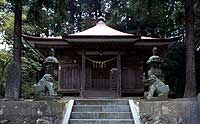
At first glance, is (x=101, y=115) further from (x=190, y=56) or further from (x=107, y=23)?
(x=107, y=23)

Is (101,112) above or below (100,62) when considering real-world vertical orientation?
below

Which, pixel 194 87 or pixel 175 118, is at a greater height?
pixel 194 87

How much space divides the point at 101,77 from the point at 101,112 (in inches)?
264

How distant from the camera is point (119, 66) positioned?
16453 mm

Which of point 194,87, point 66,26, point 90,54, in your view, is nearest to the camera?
point 194,87

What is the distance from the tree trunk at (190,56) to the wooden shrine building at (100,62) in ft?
10.4

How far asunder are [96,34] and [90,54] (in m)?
1.63

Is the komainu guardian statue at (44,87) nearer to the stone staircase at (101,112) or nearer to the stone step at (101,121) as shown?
the stone staircase at (101,112)

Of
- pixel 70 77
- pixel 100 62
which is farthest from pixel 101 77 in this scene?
pixel 70 77

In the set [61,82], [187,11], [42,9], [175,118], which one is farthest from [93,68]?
[175,118]

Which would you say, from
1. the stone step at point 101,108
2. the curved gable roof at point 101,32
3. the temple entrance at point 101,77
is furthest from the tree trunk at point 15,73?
the temple entrance at point 101,77

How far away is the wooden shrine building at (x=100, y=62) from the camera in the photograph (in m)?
16.7

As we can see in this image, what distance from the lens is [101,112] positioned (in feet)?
36.5

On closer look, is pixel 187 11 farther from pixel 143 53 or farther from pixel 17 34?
pixel 17 34
